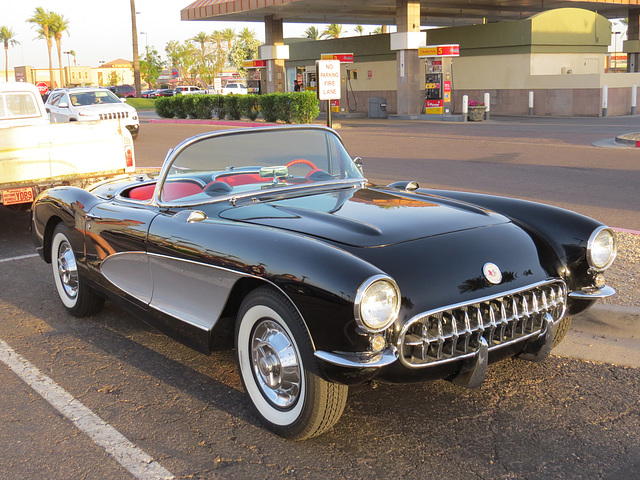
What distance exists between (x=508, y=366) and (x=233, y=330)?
67.4 inches

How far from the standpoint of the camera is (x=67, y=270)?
5.68 m

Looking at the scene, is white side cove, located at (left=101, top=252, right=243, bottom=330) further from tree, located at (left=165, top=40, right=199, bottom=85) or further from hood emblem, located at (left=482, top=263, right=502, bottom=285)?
tree, located at (left=165, top=40, right=199, bottom=85)

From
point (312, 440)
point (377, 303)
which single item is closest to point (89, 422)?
point (312, 440)

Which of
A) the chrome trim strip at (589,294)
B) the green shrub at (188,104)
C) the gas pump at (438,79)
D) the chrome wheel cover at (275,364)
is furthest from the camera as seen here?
the green shrub at (188,104)

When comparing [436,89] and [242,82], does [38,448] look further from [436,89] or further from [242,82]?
[242,82]

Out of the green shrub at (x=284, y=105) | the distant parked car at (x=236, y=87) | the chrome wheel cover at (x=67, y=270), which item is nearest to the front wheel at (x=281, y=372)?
the chrome wheel cover at (x=67, y=270)

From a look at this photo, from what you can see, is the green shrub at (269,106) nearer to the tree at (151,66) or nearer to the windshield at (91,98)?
the windshield at (91,98)

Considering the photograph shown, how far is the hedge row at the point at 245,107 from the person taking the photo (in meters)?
27.5

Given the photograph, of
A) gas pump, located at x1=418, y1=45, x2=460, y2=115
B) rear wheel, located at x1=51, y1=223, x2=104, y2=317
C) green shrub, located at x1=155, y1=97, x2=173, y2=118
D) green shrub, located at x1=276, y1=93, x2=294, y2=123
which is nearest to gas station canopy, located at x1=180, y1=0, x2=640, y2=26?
gas pump, located at x1=418, y1=45, x2=460, y2=115

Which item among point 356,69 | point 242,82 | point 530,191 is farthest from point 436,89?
point 242,82

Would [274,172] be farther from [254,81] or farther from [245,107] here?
[254,81]

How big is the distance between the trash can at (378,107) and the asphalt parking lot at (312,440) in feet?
97.6

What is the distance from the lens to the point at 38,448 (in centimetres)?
350

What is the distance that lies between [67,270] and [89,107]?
17.9 m
